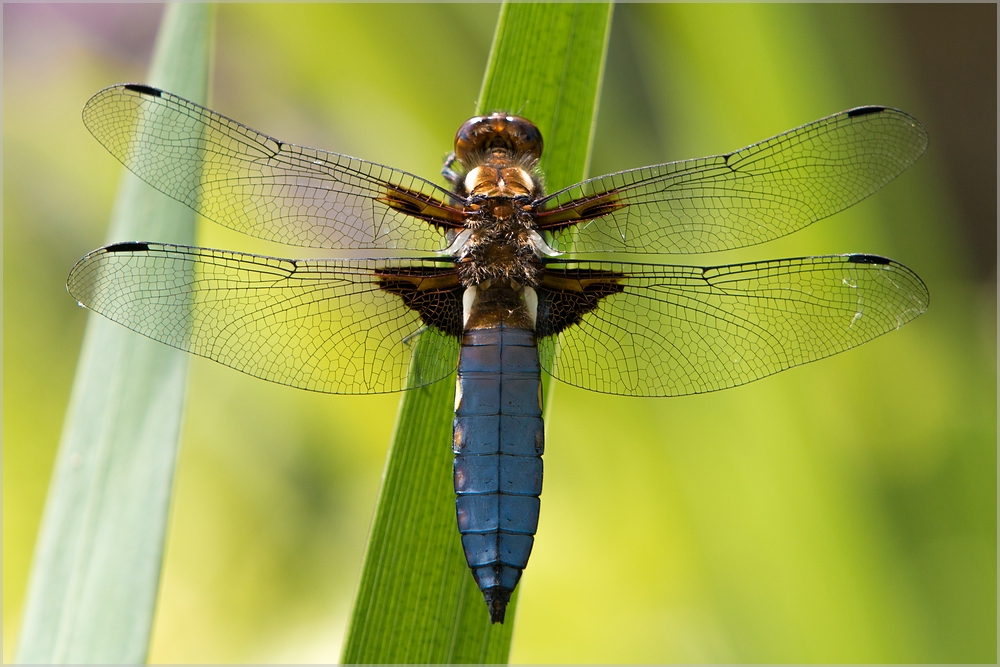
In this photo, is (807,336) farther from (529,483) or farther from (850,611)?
(850,611)

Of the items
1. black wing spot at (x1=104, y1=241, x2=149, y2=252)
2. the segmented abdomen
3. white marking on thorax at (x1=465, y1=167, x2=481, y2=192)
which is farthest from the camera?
white marking on thorax at (x1=465, y1=167, x2=481, y2=192)

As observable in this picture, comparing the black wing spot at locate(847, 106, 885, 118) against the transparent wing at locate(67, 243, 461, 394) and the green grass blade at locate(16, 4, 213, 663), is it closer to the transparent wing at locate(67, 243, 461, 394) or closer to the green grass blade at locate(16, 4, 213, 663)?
the transparent wing at locate(67, 243, 461, 394)

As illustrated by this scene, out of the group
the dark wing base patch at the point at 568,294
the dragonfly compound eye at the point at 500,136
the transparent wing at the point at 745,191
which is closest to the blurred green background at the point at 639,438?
the transparent wing at the point at 745,191

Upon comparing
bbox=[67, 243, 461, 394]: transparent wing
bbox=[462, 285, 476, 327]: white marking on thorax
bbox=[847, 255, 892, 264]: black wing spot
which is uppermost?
bbox=[847, 255, 892, 264]: black wing spot

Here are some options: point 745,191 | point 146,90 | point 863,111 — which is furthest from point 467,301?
point 863,111

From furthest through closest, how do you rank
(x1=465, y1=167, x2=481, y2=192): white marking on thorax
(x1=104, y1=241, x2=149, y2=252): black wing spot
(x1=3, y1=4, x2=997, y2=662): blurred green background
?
(x1=3, y1=4, x2=997, y2=662): blurred green background
(x1=465, y1=167, x2=481, y2=192): white marking on thorax
(x1=104, y1=241, x2=149, y2=252): black wing spot

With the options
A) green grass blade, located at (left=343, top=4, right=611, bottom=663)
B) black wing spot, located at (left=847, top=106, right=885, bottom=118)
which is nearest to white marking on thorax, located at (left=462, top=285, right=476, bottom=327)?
green grass blade, located at (left=343, top=4, right=611, bottom=663)

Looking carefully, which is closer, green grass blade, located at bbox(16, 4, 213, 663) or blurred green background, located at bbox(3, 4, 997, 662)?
green grass blade, located at bbox(16, 4, 213, 663)

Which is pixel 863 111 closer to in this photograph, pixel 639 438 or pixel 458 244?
pixel 458 244
